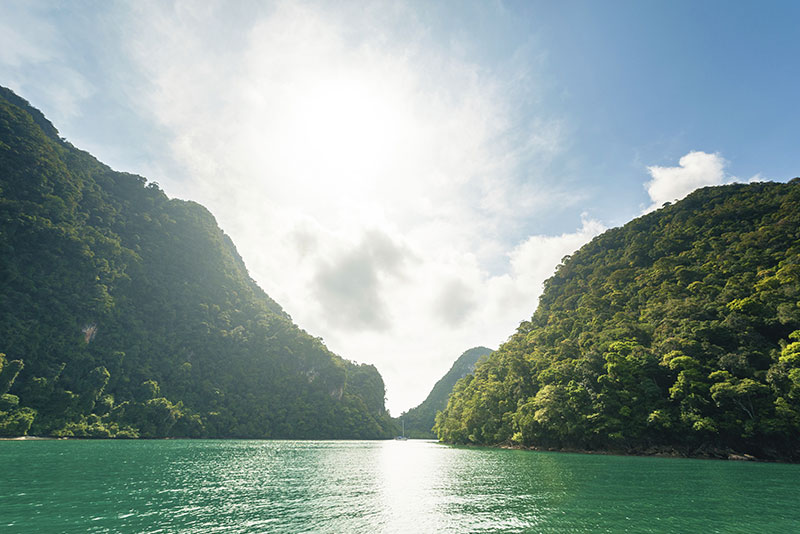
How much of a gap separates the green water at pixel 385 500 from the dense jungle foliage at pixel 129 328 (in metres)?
65.5

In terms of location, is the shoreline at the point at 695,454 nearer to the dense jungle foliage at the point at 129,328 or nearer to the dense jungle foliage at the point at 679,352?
the dense jungle foliage at the point at 679,352

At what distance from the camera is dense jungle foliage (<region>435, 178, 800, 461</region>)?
43625 millimetres

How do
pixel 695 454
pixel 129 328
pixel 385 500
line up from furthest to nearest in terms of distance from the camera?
1. pixel 129 328
2. pixel 695 454
3. pixel 385 500

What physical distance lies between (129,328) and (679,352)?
143 m

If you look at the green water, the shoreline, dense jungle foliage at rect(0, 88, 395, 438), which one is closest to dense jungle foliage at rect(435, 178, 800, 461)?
the shoreline

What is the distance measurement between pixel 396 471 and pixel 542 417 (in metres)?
32.3

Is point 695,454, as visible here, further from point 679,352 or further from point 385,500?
point 385,500

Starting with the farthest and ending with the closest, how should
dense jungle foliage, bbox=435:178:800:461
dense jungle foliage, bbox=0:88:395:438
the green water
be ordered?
dense jungle foliage, bbox=0:88:395:438
dense jungle foliage, bbox=435:178:800:461
the green water

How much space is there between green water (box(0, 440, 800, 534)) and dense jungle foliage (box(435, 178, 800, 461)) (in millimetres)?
11486

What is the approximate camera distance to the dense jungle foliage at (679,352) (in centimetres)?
4362

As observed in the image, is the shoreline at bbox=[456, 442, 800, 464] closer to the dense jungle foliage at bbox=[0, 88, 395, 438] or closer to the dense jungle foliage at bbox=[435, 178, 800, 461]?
the dense jungle foliage at bbox=[435, 178, 800, 461]

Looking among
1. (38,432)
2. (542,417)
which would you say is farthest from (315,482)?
(38,432)

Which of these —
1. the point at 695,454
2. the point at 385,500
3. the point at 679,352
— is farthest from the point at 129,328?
the point at 695,454

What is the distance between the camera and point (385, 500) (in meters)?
22.4
